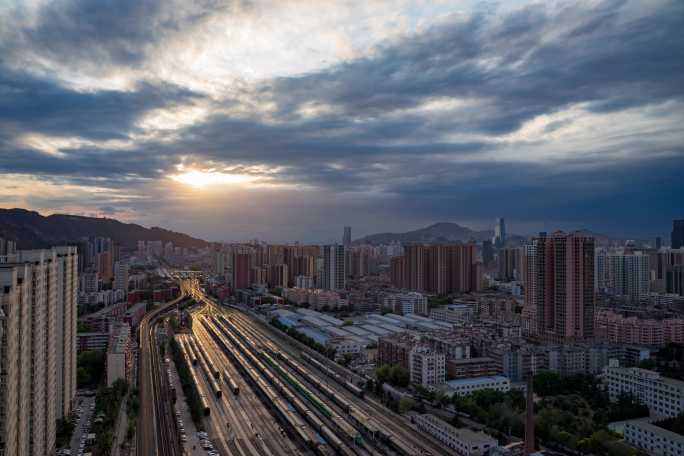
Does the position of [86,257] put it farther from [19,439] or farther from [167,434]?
[19,439]

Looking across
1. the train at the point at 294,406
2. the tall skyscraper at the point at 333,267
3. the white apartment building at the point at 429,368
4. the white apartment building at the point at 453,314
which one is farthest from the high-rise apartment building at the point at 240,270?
the white apartment building at the point at 429,368

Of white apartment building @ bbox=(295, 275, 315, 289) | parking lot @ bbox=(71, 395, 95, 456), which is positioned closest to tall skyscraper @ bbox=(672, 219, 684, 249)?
white apartment building @ bbox=(295, 275, 315, 289)

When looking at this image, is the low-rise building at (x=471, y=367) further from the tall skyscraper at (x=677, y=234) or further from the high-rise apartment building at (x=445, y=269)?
the tall skyscraper at (x=677, y=234)

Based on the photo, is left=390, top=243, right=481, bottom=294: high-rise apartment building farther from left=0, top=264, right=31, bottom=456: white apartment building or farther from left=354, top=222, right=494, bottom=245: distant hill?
left=354, top=222, right=494, bottom=245: distant hill

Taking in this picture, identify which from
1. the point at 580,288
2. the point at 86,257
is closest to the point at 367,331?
the point at 580,288

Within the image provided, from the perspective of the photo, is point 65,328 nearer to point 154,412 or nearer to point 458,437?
point 154,412

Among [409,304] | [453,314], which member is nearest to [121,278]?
[409,304]

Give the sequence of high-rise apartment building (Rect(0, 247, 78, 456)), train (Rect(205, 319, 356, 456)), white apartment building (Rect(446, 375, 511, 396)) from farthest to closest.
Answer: white apartment building (Rect(446, 375, 511, 396)), train (Rect(205, 319, 356, 456)), high-rise apartment building (Rect(0, 247, 78, 456))
